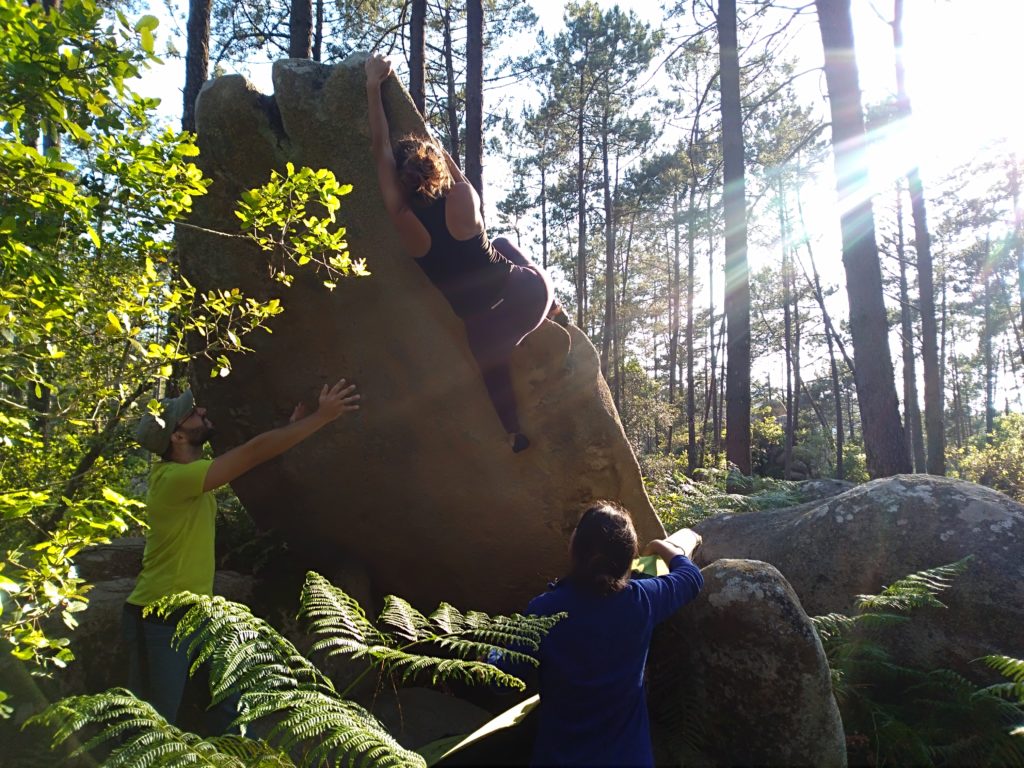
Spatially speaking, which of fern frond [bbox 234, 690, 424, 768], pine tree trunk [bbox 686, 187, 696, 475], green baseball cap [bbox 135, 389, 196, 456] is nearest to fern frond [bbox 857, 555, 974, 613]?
fern frond [bbox 234, 690, 424, 768]

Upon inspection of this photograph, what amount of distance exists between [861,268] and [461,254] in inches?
252

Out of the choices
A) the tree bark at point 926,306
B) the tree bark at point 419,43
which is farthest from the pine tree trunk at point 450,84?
the tree bark at point 926,306

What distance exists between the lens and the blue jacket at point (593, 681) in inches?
89.7

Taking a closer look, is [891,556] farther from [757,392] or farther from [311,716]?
[757,392]

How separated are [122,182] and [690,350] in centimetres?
2597

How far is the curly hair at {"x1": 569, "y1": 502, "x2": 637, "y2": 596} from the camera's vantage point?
2430 mm

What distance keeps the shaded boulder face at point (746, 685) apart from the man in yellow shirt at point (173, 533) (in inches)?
91.6

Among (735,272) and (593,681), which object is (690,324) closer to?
(735,272)

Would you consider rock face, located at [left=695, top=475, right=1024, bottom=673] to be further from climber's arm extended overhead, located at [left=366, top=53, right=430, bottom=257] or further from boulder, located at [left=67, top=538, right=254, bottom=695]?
boulder, located at [left=67, top=538, right=254, bottom=695]

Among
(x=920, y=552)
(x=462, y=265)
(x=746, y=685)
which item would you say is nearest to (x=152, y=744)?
(x=746, y=685)

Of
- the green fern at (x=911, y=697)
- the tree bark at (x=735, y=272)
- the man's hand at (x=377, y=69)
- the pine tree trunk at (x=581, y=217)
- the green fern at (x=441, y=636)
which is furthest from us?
the pine tree trunk at (x=581, y=217)

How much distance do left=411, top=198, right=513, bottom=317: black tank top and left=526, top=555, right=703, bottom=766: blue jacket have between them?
211 cm

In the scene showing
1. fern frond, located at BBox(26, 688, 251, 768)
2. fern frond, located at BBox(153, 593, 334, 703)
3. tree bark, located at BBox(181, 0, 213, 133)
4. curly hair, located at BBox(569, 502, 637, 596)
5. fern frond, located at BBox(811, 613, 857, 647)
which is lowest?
fern frond, located at BBox(811, 613, 857, 647)

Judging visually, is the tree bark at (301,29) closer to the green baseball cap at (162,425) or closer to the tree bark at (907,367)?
the green baseball cap at (162,425)
